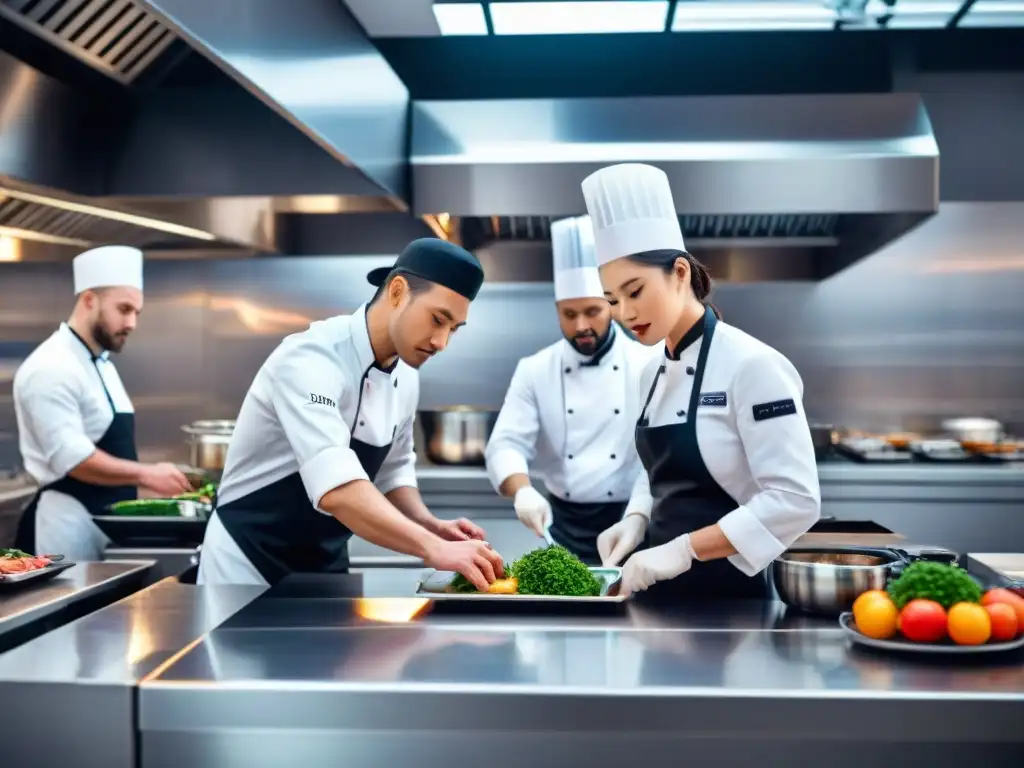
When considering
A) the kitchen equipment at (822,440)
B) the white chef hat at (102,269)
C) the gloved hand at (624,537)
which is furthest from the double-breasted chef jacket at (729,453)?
the white chef hat at (102,269)

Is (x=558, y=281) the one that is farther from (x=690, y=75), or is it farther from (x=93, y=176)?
(x=690, y=75)

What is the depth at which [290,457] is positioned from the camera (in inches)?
90.1

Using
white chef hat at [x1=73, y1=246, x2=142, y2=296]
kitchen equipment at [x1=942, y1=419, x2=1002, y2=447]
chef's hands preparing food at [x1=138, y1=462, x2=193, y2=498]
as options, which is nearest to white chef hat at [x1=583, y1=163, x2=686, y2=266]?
chef's hands preparing food at [x1=138, y1=462, x2=193, y2=498]

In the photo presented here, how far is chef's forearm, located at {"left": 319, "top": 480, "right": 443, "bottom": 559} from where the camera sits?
188cm

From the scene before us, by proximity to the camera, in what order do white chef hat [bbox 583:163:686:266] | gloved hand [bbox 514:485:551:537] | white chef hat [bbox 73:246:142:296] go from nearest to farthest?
white chef hat [bbox 583:163:686:266] → gloved hand [bbox 514:485:551:537] → white chef hat [bbox 73:246:142:296]

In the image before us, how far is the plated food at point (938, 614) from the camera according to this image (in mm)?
1448

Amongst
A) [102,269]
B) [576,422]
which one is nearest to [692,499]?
[576,422]

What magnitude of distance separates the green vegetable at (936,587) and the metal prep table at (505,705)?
96 millimetres

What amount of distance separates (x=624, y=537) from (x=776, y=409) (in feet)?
1.93

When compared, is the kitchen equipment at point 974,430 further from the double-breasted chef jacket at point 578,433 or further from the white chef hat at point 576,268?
the white chef hat at point 576,268

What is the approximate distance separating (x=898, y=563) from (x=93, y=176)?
255cm

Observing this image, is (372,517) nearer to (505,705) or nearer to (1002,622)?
(505,705)

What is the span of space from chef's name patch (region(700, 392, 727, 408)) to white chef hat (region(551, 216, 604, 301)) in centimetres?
129

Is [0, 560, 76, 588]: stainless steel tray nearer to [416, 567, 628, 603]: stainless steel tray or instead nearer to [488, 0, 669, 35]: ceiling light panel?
[416, 567, 628, 603]: stainless steel tray
